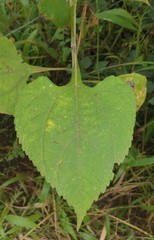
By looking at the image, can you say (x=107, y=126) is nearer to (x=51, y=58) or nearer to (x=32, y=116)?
(x=32, y=116)

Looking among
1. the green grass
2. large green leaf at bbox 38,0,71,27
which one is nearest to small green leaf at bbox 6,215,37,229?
the green grass

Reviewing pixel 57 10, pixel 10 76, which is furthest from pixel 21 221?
pixel 57 10

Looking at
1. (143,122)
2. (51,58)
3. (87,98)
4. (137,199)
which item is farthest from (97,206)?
(87,98)

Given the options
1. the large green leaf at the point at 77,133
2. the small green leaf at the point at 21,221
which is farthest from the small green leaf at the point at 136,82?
the small green leaf at the point at 21,221

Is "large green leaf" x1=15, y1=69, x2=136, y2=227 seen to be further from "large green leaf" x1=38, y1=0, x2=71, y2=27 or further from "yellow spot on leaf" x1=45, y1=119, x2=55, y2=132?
"large green leaf" x1=38, y1=0, x2=71, y2=27

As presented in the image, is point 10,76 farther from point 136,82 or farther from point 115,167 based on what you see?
point 115,167

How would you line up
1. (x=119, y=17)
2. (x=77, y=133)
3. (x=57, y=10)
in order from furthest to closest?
(x=119, y=17), (x=57, y=10), (x=77, y=133)
